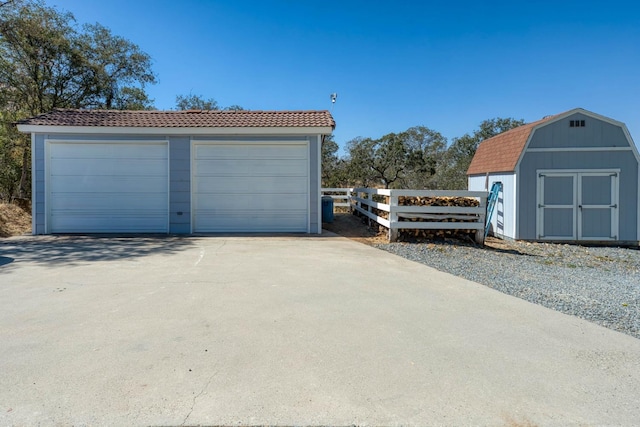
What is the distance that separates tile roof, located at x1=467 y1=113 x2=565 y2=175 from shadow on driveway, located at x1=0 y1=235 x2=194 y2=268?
9969 millimetres

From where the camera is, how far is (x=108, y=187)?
35.7ft

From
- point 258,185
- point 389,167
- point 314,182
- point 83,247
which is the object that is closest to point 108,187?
point 83,247

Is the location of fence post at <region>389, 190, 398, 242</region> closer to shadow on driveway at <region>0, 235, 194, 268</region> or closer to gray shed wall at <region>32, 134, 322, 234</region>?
gray shed wall at <region>32, 134, 322, 234</region>

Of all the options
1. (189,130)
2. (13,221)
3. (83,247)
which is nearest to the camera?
(83,247)

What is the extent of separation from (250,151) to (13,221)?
7.87m

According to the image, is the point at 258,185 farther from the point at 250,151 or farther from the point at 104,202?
the point at 104,202

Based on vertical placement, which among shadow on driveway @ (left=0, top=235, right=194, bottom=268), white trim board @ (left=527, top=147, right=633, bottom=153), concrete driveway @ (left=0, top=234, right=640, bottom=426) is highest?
white trim board @ (left=527, top=147, right=633, bottom=153)

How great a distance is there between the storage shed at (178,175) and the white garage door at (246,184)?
0.10 ft

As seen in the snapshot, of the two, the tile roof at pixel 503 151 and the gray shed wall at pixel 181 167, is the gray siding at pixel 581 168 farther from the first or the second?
the gray shed wall at pixel 181 167

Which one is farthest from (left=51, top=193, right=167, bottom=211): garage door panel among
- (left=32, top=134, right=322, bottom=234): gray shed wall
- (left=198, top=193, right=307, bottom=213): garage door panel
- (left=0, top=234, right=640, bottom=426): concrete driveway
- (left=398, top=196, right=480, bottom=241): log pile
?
(left=398, top=196, right=480, bottom=241): log pile

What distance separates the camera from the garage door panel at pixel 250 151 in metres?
11.0

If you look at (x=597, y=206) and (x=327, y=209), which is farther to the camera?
(x=327, y=209)

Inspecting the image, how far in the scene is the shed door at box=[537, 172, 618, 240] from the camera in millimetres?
11453

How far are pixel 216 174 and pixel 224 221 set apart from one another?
140 cm
